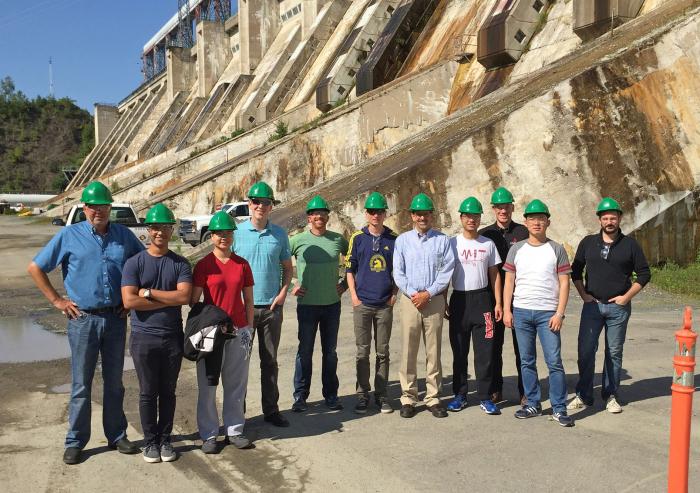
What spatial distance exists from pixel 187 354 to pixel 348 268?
1644 mm

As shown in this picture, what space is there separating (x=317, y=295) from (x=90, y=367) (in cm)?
179

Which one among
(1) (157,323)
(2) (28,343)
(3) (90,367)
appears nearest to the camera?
(1) (157,323)

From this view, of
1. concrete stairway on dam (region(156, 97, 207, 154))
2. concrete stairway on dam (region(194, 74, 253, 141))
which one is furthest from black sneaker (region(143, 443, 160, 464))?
concrete stairway on dam (region(156, 97, 207, 154))

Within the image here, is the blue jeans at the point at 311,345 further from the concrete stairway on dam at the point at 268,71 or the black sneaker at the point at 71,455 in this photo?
the concrete stairway on dam at the point at 268,71

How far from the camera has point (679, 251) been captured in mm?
10781

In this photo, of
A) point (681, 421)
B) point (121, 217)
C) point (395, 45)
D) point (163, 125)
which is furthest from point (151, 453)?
point (163, 125)

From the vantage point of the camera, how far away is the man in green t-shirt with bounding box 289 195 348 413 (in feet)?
16.7

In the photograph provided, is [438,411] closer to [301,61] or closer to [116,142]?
[301,61]

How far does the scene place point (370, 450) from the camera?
426 centimetres

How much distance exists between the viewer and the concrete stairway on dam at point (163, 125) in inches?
1962

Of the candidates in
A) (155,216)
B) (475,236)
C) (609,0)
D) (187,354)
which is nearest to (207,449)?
(187,354)

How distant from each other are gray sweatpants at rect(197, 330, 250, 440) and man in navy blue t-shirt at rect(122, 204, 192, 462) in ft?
0.71

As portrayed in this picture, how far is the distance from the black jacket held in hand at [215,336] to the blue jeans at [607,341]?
9.43 feet

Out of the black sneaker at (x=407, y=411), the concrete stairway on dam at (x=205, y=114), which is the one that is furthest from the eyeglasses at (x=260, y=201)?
the concrete stairway on dam at (x=205, y=114)
